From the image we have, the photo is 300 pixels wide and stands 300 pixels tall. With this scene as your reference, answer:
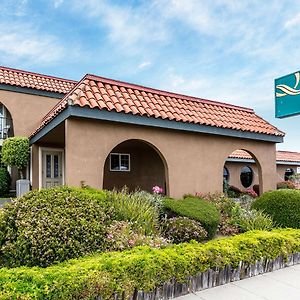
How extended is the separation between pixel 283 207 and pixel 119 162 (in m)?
7.54


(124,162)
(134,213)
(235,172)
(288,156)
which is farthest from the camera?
(288,156)

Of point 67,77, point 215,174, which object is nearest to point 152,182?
point 215,174

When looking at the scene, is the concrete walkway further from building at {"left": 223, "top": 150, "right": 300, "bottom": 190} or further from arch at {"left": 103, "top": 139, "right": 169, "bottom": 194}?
building at {"left": 223, "top": 150, "right": 300, "bottom": 190}

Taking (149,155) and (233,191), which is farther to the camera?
(233,191)

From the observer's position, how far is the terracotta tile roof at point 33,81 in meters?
16.3

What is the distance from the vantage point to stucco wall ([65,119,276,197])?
845 centimetres

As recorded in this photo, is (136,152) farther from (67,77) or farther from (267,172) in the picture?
(67,77)

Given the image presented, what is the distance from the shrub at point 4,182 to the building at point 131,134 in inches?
61.1

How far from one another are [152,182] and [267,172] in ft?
16.6

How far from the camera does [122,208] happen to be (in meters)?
7.16

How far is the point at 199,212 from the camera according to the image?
8.09m

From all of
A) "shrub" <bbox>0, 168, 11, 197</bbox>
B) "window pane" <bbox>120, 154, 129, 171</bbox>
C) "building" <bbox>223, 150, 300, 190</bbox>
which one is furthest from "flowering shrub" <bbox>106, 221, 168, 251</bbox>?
"building" <bbox>223, 150, 300, 190</bbox>

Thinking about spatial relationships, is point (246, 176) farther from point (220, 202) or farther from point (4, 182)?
point (4, 182)

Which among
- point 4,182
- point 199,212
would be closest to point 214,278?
point 199,212
